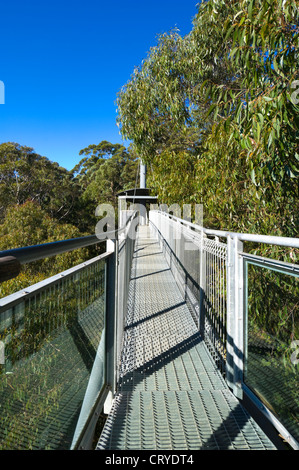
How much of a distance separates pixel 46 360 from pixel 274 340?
1614 mm

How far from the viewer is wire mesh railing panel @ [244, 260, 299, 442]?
1.96 m

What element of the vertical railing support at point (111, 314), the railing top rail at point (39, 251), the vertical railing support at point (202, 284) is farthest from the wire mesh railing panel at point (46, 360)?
the vertical railing support at point (202, 284)

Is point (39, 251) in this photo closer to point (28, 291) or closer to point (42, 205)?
point (28, 291)

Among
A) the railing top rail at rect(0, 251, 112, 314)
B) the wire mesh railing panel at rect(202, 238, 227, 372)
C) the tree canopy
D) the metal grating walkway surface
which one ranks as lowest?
the metal grating walkway surface

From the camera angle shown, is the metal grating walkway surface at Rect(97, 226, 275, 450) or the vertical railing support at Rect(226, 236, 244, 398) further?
the vertical railing support at Rect(226, 236, 244, 398)

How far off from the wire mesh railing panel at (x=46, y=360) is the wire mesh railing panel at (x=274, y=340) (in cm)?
118

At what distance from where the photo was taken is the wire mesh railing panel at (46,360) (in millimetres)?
1028

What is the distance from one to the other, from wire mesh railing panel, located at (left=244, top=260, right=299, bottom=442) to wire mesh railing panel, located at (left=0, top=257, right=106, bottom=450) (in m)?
1.18

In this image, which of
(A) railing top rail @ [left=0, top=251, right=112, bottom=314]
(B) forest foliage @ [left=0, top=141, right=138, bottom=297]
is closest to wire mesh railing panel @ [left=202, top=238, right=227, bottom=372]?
(A) railing top rail @ [left=0, top=251, right=112, bottom=314]

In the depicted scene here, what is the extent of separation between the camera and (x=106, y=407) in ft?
8.67

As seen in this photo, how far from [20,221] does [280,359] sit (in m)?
19.5

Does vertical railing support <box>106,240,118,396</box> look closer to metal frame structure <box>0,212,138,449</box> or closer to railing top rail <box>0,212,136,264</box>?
metal frame structure <box>0,212,138,449</box>

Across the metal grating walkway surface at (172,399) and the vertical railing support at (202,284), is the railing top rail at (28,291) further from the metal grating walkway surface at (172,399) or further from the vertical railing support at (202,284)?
the vertical railing support at (202,284)

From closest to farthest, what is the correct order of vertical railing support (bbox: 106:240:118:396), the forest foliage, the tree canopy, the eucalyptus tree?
1. vertical railing support (bbox: 106:240:118:396)
2. the tree canopy
3. the forest foliage
4. the eucalyptus tree
